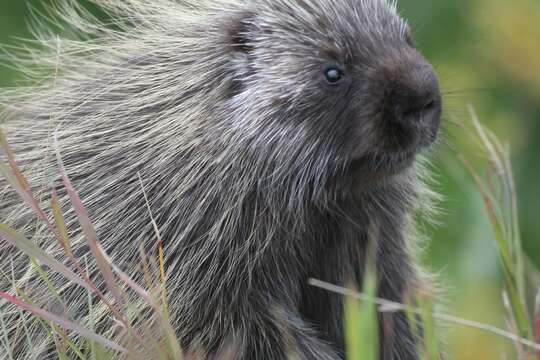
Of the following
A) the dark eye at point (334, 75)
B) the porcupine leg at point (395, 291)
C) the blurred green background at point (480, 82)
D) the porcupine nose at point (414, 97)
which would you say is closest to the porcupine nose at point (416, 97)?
the porcupine nose at point (414, 97)

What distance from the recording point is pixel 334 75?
2732 millimetres

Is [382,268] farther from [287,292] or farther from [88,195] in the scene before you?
[88,195]

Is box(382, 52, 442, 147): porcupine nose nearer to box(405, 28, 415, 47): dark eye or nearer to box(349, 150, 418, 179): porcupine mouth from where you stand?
box(349, 150, 418, 179): porcupine mouth

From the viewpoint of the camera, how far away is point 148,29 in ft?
10.9

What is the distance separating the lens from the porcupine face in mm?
Answer: 2619

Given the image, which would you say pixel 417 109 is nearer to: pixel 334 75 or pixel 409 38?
pixel 334 75

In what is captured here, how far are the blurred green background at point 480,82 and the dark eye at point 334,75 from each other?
1.53 meters

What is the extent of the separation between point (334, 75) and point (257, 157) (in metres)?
0.29

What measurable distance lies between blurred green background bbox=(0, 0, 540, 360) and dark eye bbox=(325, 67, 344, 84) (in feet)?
5.01

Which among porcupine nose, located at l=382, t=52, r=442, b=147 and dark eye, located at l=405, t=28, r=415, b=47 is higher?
dark eye, located at l=405, t=28, r=415, b=47

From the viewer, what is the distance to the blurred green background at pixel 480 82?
4.55 meters

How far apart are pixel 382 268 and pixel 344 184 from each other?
1.55 ft

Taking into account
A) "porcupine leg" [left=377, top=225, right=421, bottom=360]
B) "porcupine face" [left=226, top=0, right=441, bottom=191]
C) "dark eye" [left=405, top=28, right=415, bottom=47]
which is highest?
"dark eye" [left=405, top=28, right=415, bottom=47]

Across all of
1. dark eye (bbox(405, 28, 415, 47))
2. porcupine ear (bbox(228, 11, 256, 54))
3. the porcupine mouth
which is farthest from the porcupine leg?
porcupine ear (bbox(228, 11, 256, 54))
